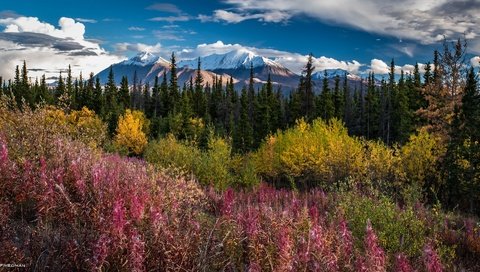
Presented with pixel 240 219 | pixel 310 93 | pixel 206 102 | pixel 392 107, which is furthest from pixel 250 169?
pixel 206 102

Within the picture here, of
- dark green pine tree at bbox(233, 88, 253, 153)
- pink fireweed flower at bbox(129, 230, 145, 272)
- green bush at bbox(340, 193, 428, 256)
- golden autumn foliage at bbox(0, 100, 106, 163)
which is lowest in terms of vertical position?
dark green pine tree at bbox(233, 88, 253, 153)

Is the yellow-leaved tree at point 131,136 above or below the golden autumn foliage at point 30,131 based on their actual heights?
below

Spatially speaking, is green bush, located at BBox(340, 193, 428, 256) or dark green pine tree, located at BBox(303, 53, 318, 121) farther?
dark green pine tree, located at BBox(303, 53, 318, 121)

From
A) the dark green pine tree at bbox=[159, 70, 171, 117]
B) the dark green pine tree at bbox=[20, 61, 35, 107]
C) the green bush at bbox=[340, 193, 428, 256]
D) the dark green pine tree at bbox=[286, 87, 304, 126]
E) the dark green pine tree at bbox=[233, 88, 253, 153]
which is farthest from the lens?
the dark green pine tree at bbox=[20, 61, 35, 107]

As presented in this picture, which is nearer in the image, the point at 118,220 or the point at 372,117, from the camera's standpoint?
the point at 118,220

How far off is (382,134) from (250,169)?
176ft

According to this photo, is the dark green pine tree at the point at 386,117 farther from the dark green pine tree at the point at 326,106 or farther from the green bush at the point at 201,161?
the green bush at the point at 201,161

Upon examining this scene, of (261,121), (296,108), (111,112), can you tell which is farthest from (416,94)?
(111,112)

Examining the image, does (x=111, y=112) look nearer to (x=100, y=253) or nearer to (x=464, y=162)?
(x=464, y=162)

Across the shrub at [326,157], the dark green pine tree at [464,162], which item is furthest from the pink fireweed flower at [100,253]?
the dark green pine tree at [464,162]

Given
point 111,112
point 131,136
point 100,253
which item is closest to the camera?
point 100,253

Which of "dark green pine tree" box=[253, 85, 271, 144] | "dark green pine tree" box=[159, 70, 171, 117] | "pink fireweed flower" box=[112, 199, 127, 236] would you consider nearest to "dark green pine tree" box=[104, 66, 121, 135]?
"dark green pine tree" box=[159, 70, 171, 117]

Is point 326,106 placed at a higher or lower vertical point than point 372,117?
higher

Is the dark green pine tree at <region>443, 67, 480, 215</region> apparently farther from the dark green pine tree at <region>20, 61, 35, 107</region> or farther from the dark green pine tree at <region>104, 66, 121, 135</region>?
the dark green pine tree at <region>20, 61, 35, 107</region>
